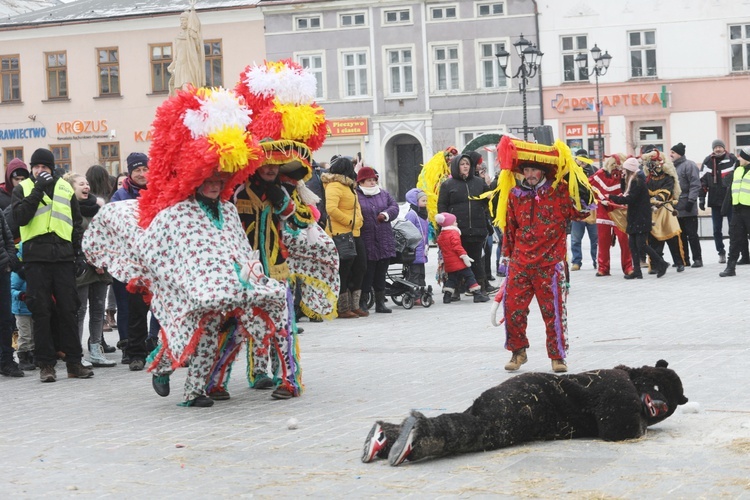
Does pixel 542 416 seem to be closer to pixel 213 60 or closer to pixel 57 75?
pixel 213 60

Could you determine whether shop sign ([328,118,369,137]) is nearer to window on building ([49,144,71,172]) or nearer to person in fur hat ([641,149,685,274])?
window on building ([49,144,71,172])

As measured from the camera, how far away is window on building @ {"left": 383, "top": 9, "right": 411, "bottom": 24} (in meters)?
46.2

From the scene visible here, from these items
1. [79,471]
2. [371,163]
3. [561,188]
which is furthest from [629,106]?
[79,471]

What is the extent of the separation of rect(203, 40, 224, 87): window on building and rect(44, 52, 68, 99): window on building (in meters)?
5.92

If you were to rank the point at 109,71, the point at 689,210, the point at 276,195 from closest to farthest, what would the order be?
the point at 276,195 < the point at 689,210 < the point at 109,71

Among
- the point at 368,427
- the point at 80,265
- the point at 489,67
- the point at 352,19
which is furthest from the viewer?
the point at 352,19

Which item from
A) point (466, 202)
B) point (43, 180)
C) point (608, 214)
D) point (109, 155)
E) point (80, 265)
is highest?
point (109, 155)

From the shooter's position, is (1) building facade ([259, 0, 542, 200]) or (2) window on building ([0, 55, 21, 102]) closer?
(1) building facade ([259, 0, 542, 200])

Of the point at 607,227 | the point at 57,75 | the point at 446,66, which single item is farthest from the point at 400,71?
the point at 607,227

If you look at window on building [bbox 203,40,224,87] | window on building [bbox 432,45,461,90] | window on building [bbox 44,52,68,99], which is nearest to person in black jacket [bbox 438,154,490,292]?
window on building [bbox 432,45,461,90]

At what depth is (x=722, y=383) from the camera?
832cm

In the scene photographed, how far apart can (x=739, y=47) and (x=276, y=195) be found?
37.7 meters

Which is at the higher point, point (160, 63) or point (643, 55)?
point (160, 63)

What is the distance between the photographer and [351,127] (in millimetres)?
46906
